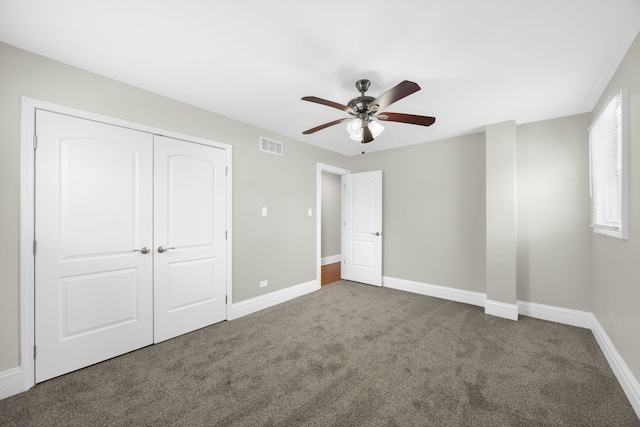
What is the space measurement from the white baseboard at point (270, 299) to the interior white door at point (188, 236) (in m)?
0.18

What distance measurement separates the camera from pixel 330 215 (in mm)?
6980

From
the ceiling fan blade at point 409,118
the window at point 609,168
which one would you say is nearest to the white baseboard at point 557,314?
the window at point 609,168

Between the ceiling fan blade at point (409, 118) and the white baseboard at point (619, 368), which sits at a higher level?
the ceiling fan blade at point (409, 118)

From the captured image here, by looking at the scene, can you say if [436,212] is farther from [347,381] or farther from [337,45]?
[337,45]

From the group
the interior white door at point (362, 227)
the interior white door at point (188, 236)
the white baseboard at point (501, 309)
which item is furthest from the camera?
the interior white door at point (362, 227)

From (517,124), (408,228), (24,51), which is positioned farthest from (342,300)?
(24,51)

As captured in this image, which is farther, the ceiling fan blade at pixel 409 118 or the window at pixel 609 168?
the ceiling fan blade at pixel 409 118

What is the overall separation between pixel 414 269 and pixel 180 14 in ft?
14.2

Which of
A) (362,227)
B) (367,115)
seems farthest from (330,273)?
(367,115)

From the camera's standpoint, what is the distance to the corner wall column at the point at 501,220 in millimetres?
3260

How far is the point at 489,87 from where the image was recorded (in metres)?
2.47

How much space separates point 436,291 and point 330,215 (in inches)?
136

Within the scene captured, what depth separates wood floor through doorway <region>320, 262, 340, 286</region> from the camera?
199 inches

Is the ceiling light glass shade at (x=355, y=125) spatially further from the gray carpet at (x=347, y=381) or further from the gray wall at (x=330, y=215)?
the gray wall at (x=330, y=215)
